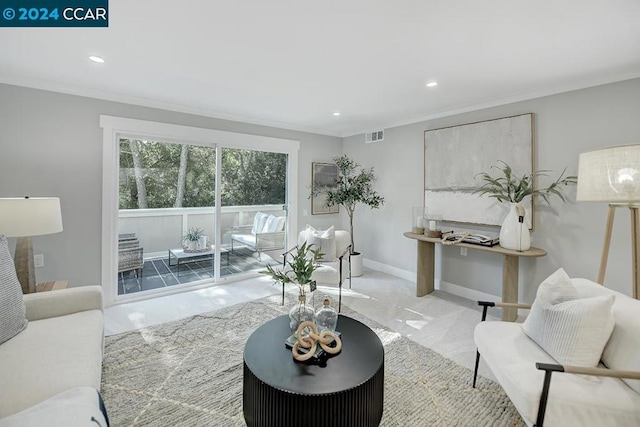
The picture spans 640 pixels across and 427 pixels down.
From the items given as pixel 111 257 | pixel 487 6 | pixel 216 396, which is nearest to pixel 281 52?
pixel 487 6

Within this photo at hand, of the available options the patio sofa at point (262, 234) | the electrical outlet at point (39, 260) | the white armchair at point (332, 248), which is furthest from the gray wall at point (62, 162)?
the white armchair at point (332, 248)

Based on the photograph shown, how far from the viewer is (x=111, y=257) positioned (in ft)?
11.2

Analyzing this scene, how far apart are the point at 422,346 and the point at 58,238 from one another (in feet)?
12.9

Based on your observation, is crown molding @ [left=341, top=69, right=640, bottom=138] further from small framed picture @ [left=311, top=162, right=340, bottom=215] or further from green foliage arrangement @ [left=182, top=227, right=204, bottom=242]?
green foliage arrangement @ [left=182, top=227, right=204, bottom=242]

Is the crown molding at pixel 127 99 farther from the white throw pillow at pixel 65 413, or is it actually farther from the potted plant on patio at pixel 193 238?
the white throw pillow at pixel 65 413

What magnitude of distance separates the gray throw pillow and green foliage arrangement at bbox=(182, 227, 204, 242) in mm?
2195

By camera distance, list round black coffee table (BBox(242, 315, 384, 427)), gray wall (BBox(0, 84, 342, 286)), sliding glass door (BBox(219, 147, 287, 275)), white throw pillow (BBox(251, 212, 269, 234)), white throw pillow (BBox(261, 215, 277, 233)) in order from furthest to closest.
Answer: white throw pillow (BBox(261, 215, 277, 233)), white throw pillow (BBox(251, 212, 269, 234)), sliding glass door (BBox(219, 147, 287, 275)), gray wall (BBox(0, 84, 342, 286)), round black coffee table (BBox(242, 315, 384, 427))

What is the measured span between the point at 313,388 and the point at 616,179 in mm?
2231

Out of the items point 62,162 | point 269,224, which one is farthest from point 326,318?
point 62,162

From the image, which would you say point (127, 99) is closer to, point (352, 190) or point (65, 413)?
point (352, 190)

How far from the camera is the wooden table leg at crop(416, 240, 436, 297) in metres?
3.83

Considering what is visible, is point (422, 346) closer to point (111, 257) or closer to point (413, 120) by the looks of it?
point (413, 120)

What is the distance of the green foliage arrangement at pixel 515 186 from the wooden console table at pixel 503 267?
0.57 meters

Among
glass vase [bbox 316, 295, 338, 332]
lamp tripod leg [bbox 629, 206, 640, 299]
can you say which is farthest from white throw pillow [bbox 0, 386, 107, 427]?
lamp tripod leg [bbox 629, 206, 640, 299]
